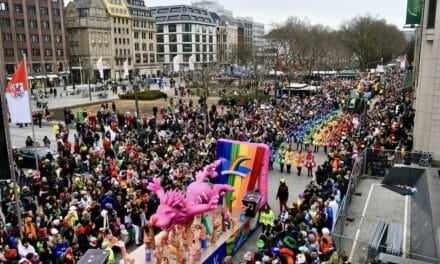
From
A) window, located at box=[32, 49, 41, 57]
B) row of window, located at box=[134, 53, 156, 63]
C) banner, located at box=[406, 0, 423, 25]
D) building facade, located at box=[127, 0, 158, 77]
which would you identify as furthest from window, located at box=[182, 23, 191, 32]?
banner, located at box=[406, 0, 423, 25]

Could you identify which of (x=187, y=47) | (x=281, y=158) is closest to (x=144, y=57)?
(x=187, y=47)

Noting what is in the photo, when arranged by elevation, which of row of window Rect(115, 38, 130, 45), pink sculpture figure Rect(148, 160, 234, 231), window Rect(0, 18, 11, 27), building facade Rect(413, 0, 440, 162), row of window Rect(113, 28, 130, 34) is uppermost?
row of window Rect(113, 28, 130, 34)

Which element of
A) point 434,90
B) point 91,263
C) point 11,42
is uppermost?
point 11,42

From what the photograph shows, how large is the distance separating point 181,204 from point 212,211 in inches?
118

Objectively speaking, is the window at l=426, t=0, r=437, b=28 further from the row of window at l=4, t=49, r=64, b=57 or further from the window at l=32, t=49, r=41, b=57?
the window at l=32, t=49, r=41, b=57

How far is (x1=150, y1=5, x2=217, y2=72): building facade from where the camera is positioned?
112500 mm

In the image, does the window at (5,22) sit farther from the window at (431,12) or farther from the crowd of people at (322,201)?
the window at (431,12)

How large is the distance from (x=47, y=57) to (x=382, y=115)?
61.3 m

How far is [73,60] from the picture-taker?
80625mm

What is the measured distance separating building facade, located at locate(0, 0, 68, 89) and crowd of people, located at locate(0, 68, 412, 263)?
40945mm

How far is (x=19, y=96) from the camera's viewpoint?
1686 centimetres

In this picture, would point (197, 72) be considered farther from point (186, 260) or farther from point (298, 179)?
point (186, 260)

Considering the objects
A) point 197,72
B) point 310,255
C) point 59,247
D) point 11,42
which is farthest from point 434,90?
point 11,42

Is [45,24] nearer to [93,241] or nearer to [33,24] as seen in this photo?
[33,24]
